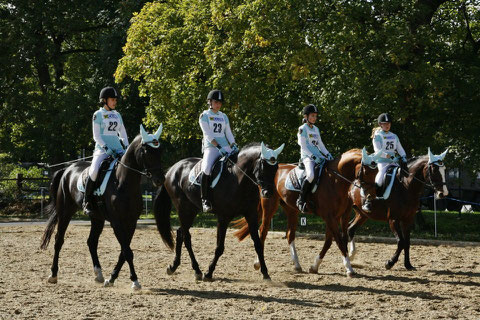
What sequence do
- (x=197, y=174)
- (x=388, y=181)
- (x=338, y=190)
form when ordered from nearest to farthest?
(x=197, y=174), (x=338, y=190), (x=388, y=181)

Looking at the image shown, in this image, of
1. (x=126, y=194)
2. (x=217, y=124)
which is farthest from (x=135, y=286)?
(x=217, y=124)

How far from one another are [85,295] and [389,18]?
13.3m

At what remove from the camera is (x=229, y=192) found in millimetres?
10836

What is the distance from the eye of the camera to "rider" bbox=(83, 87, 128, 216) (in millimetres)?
10352

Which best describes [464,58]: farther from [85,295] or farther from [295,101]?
[85,295]

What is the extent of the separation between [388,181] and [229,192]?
12.1 feet

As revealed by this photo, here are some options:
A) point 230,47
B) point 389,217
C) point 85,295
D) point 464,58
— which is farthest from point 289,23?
point 85,295

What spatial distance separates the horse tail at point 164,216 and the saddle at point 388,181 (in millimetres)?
4098

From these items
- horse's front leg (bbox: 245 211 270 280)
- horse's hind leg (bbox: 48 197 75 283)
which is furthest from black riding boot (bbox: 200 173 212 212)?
horse's hind leg (bbox: 48 197 75 283)

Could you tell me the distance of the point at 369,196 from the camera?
37.7 ft

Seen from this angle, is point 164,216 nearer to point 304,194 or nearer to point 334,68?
point 304,194

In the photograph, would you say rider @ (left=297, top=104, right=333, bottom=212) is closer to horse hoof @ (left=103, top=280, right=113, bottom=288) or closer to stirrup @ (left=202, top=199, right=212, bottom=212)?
stirrup @ (left=202, top=199, right=212, bottom=212)

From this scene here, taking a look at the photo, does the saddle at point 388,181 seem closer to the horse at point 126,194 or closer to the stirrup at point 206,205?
the stirrup at point 206,205

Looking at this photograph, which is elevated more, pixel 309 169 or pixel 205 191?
pixel 309 169
